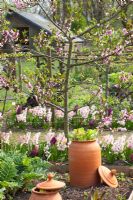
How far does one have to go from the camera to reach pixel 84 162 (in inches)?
259

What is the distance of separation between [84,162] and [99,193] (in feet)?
1.65

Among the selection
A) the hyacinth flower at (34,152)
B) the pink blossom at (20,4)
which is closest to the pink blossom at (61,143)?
the hyacinth flower at (34,152)

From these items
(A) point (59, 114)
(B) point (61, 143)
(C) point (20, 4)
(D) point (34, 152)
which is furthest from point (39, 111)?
(C) point (20, 4)

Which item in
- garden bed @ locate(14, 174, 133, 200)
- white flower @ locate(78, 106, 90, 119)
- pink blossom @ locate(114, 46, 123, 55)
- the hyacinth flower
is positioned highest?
pink blossom @ locate(114, 46, 123, 55)

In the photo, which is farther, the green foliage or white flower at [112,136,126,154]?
white flower at [112,136,126,154]

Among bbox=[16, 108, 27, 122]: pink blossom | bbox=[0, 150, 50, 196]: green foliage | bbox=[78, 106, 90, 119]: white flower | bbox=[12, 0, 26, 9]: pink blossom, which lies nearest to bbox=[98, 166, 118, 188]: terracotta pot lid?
bbox=[0, 150, 50, 196]: green foliage

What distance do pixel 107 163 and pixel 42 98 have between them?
1431mm

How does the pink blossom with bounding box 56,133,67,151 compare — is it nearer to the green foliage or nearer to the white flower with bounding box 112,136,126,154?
the white flower with bounding box 112,136,126,154

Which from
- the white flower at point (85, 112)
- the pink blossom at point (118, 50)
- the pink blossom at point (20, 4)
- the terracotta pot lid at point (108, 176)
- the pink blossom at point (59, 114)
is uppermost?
the pink blossom at point (20, 4)

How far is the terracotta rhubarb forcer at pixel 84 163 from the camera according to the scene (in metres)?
6.59

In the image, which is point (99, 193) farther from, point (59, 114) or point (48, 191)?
point (59, 114)

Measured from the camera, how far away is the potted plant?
659 cm

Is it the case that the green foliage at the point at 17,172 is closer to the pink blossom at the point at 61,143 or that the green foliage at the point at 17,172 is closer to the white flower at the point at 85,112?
the pink blossom at the point at 61,143

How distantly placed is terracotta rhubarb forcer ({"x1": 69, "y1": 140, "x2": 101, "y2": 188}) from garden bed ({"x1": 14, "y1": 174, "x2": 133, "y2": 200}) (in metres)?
0.11
